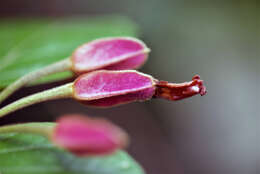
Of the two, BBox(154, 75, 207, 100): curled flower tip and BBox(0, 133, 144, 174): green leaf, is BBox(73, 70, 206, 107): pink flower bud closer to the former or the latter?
BBox(154, 75, 207, 100): curled flower tip

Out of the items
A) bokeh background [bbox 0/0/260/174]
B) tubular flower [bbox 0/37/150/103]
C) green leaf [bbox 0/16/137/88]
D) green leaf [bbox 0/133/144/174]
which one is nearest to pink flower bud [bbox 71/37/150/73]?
tubular flower [bbox 0/37/150/103]

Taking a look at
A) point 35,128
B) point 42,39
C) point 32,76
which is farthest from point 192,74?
point 35,128

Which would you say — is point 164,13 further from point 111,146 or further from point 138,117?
point 111,146

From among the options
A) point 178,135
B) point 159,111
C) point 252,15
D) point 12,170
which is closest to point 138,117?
point 159,111

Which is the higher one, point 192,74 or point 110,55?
point 110,55

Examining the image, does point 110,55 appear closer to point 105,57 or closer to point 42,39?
point 105,57

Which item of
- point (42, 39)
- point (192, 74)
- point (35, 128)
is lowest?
point (192, 74)

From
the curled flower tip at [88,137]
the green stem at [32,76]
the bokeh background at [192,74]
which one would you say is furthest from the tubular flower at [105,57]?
the bokeh background at [192,74]
